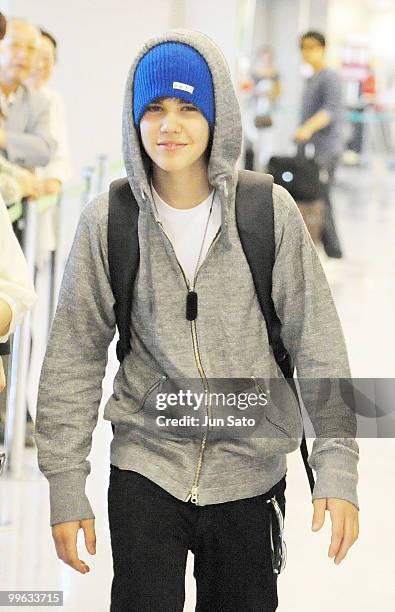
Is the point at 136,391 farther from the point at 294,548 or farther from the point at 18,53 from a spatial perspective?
the point at 18,53

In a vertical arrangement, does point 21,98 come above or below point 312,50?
below

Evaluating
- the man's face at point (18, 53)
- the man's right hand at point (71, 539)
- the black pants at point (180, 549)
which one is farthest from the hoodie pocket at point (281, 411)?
the man's face at point (18, 53)

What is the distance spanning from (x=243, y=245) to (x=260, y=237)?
34 mm

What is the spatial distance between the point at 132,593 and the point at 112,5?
671 centimetres

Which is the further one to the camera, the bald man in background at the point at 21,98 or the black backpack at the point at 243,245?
the bald man in background at the point at 21,98

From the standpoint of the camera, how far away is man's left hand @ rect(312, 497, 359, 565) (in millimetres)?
2096

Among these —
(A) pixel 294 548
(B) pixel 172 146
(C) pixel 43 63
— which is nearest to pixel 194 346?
(B) pixel 172 146

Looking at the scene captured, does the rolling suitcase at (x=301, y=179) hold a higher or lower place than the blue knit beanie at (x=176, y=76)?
lower

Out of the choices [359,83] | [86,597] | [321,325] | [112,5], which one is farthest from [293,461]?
[359,83]

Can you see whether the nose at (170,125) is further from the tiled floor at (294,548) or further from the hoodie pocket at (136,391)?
the tiled floor at (294,548)

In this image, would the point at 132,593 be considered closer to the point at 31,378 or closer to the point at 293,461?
the point at 293,461

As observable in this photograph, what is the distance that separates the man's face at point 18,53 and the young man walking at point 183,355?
2.89 m

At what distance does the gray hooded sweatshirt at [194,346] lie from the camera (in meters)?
2.16

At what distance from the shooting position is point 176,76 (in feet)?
7.08
